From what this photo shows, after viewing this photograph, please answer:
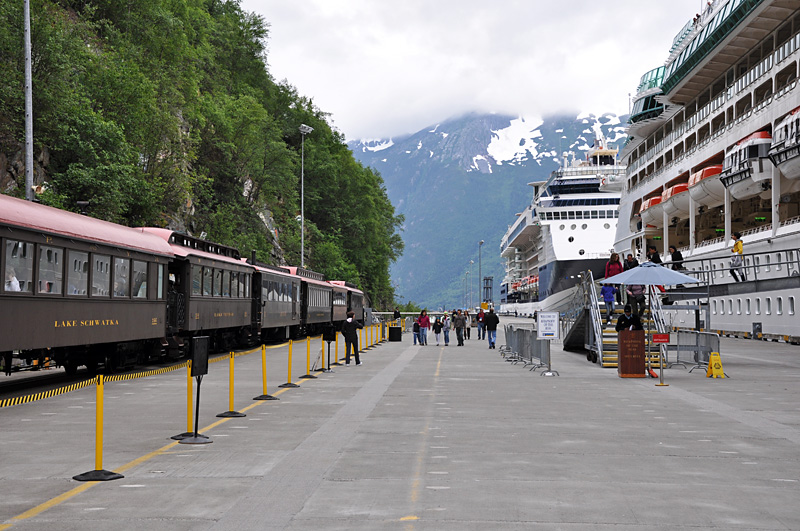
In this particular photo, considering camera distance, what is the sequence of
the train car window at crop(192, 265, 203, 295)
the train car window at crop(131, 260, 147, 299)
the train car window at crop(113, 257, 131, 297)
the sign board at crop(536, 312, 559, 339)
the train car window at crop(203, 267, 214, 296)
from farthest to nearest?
the train car window at crop(203, 267, 214, 296) → the train car window at crop(192, 265, 203, 295) → the sign board at crop(536, 312, 559, 339) → the train car window at crop(131, 260, 147, 299) → the train car window at crop(113, 257, 131, 297)

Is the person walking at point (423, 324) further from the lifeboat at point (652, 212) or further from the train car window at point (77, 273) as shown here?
the lifeboat at point (652, 212)

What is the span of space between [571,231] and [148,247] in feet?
273

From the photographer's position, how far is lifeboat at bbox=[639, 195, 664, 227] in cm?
7193

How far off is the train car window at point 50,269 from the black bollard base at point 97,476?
327 inches

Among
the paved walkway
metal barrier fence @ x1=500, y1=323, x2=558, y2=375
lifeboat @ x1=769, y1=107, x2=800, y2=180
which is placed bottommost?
the paved walkway

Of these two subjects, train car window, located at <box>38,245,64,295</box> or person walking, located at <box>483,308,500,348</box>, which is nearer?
train car window, located at <box>38,245,64,295</box>

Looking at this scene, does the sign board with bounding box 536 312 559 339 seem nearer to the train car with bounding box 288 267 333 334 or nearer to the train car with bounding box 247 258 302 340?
the train car with bounding box 247 258 302 340

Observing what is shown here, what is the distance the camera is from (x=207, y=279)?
2666cm

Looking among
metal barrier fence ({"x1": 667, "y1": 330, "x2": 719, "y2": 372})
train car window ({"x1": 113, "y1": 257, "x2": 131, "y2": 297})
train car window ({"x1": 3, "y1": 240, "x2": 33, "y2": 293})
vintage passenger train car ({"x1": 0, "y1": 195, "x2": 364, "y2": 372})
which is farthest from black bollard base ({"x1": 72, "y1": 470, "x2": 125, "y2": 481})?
metal barrier fence ({"x1": 667, "y1": 330, "x2": 719, "y2": 372})

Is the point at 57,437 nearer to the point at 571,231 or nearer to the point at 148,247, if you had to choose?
the point at 148,247

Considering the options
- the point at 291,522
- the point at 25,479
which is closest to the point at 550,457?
the point at 291,522

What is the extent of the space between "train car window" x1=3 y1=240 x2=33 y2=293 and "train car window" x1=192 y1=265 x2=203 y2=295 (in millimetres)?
9629

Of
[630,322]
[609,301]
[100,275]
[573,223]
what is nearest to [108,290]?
[100,275]

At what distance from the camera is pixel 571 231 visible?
100562 millimetres
